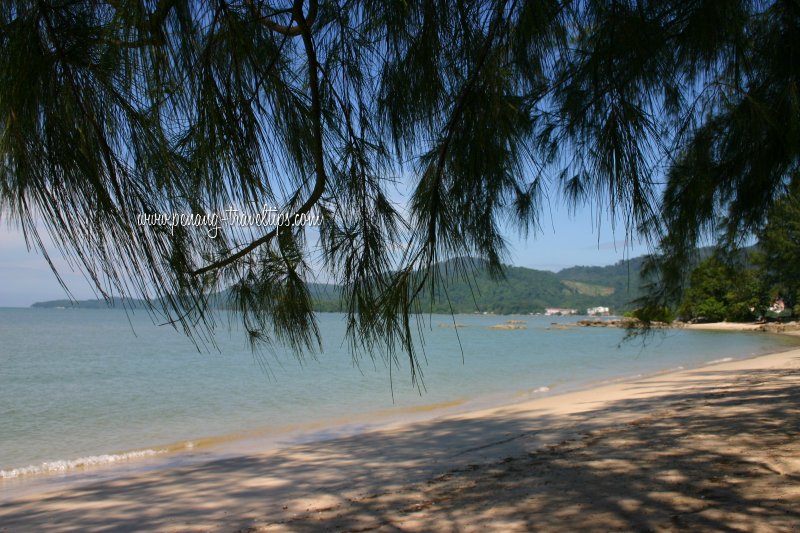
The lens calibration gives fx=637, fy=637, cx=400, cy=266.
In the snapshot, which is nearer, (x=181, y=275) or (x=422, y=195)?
(x=181, y=275)

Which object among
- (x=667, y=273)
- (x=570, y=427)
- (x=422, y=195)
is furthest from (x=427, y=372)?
(x=422, y=195)

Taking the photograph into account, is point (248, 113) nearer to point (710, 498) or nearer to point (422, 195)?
point (422, 195)

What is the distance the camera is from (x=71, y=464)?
6793 mm

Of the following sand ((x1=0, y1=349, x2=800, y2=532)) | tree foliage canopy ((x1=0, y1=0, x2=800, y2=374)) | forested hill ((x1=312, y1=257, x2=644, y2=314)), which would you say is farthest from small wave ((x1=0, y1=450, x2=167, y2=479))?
tree foliage canopy ((x1=0, y1=0, x2=800, y2=374))

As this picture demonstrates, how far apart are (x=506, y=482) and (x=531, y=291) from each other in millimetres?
30112

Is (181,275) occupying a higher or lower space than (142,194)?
lower

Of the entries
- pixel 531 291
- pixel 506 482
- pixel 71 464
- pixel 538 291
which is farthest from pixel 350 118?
pixel 538 291

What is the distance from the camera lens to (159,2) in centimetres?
128

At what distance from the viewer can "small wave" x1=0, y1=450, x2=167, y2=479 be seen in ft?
21.6

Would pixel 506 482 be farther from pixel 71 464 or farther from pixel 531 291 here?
pixel 531 291

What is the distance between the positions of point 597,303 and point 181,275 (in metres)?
55.0

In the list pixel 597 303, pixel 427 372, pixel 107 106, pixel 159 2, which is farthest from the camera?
pixel 597 303

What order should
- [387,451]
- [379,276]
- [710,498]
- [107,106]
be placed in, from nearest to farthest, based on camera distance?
[107,106], [379,276], [710,498], [387,451]

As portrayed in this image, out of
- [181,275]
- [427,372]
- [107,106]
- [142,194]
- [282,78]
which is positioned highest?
[282,78]
